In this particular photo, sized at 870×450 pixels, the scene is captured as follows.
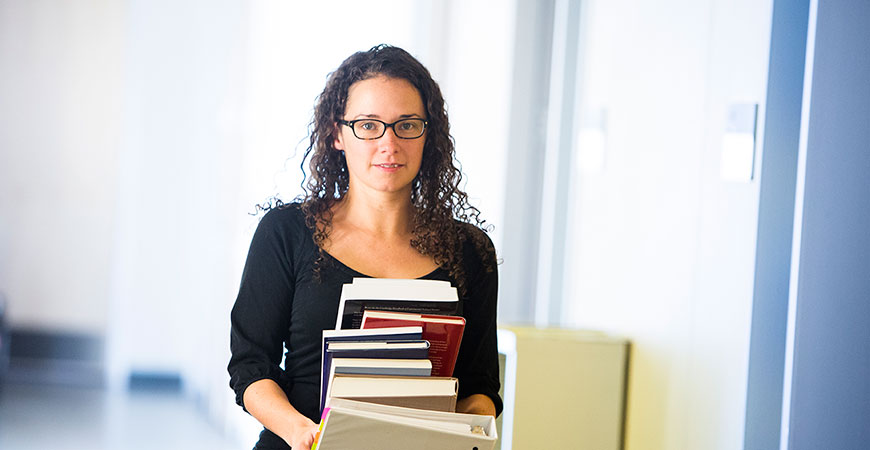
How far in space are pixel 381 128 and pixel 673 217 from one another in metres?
1.36

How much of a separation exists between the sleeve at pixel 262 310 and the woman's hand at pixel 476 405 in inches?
14.1

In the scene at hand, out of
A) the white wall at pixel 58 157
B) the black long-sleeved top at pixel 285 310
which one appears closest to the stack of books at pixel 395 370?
the black long-sleeved top at pixel 285 310

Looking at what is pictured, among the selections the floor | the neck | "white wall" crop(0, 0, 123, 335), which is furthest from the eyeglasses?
"white wall" crop(0, 0, 123, 335)

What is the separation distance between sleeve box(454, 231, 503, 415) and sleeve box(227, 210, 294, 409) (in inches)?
14.1

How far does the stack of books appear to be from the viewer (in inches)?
45.2

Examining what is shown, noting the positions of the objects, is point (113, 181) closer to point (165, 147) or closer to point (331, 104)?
point (165, 147)

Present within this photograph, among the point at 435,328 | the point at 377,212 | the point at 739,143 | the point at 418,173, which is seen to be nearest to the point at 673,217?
the point at 739,143

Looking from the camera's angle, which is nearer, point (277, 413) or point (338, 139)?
point (277, 413)

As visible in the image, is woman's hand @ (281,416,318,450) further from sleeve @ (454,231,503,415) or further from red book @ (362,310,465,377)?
sleeve @ (454,231,503,415)

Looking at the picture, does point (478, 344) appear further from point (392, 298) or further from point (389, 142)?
point (389, 142)

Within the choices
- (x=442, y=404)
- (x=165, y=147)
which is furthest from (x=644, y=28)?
(x=165, y=147)

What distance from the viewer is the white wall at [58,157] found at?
4027 mm

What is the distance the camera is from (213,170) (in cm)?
387

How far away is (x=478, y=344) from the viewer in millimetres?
1619
